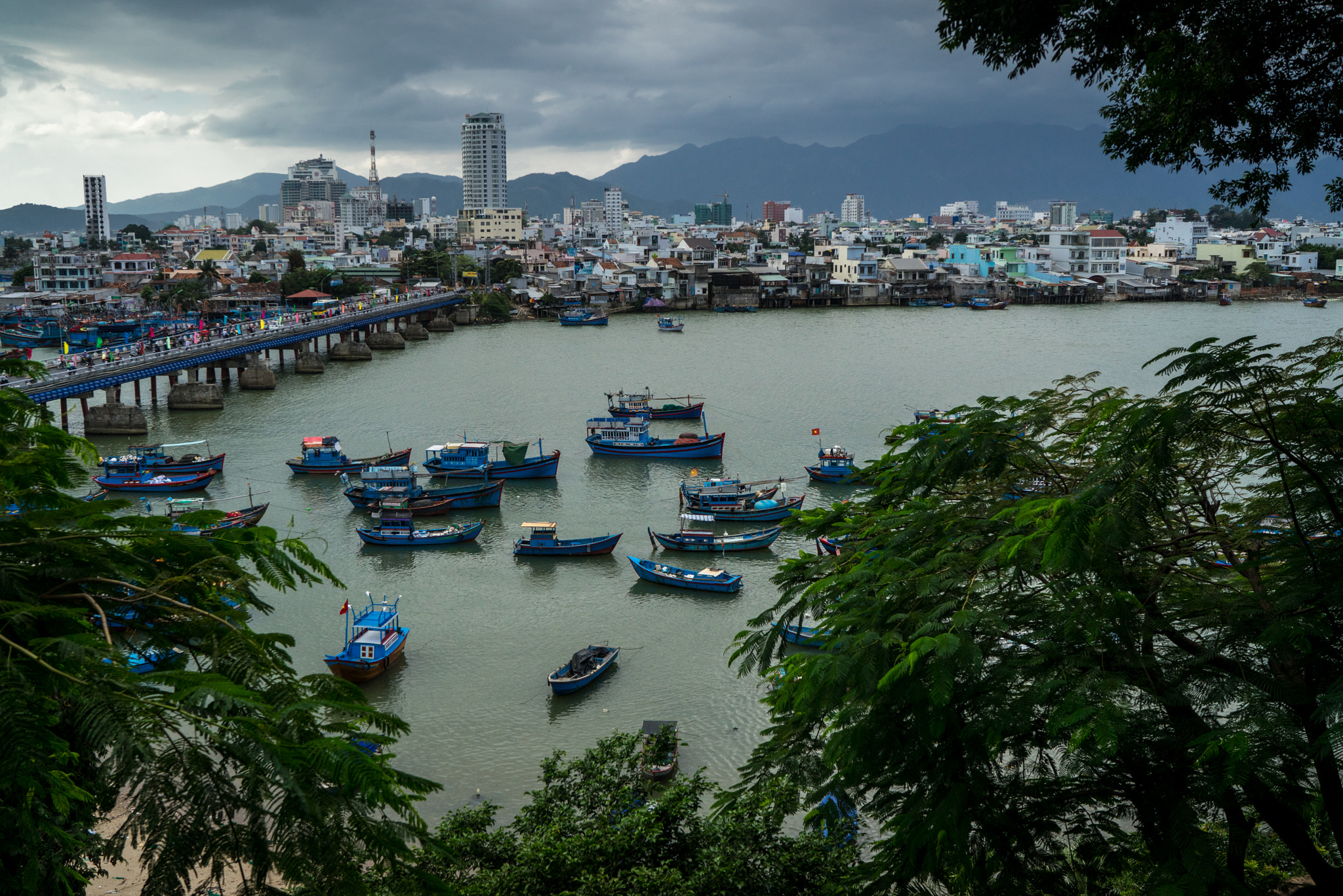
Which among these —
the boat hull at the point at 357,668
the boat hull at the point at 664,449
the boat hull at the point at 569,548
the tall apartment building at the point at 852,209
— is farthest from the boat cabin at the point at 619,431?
the tall apartment building at the point at 852,209

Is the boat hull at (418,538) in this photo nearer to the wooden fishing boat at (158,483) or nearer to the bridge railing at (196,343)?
the wooden fishing boat at (158,483)

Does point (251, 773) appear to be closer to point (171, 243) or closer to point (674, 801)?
point (674, 801)

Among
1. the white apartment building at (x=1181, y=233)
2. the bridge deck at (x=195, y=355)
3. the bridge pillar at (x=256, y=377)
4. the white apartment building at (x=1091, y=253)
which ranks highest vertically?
the white apartment building at (x=1181, y=233)

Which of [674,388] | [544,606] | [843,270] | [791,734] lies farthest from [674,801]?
[843,270]

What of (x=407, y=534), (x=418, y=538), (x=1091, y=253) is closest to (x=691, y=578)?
(x=418, y=538)

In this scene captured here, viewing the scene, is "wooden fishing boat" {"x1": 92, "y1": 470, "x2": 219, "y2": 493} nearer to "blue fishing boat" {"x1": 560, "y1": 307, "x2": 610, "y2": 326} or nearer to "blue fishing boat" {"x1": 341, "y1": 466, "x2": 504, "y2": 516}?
"blue fishing boat" {"x1": 341, "y1": 466, "x2": 504, "y2": 516}

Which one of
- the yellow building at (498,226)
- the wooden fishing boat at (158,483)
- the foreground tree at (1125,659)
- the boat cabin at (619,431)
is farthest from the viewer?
the yellow building at (498,226)

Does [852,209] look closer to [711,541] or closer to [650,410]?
[650,410]
